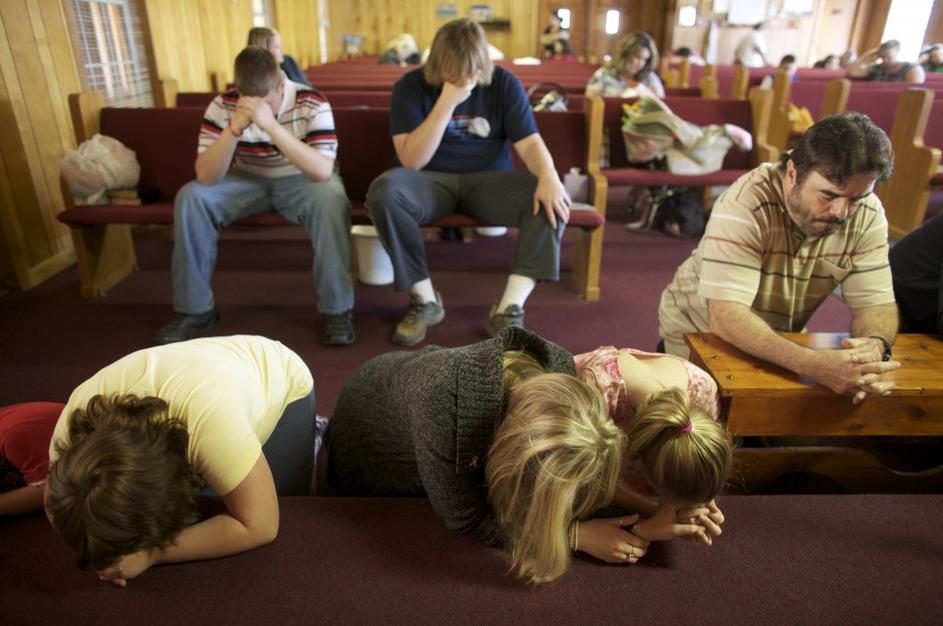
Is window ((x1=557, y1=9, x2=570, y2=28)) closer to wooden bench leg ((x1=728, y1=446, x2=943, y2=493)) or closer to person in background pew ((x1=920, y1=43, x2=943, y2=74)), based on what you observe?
person in background pew ((x1=920, y1=43, x2=943, y2=74))

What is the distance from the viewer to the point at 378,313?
8.67 ft

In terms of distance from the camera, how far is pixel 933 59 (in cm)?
606

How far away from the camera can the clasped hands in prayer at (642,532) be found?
39.6 inches

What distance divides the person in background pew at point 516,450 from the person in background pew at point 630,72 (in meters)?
3.31

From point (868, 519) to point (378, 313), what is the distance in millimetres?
1908

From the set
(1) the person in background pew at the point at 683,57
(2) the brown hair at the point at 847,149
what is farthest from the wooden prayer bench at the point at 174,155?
(1) the person in background pew at the point at 683,57

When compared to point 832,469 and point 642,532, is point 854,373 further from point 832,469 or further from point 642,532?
point 642,532

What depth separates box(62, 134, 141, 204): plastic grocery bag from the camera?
101 inches

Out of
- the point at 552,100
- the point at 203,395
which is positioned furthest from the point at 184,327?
the point at 552,100

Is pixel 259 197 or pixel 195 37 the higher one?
pixel 195 37

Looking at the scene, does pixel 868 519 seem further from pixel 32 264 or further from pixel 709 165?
pixel 32 264

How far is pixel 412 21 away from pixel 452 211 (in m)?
8.77

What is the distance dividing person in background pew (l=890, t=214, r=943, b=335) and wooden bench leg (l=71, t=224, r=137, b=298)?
2982mm

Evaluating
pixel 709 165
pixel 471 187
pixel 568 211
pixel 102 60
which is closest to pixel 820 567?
pixel 568 211
